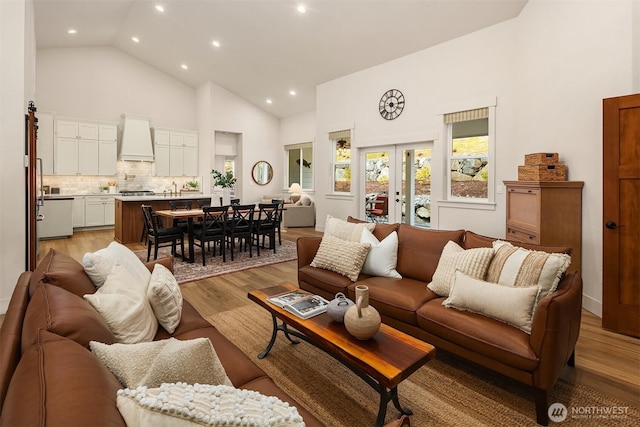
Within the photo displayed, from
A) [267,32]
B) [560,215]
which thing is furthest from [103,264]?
[267,32]

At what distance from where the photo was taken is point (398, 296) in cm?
243

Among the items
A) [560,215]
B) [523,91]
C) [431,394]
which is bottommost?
[431,394]

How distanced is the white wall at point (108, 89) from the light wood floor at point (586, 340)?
22.8 feet

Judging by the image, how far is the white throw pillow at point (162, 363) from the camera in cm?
90

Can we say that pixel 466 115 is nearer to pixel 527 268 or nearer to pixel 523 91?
pixel 523 91

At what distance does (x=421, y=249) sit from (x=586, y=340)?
1494 millimetres

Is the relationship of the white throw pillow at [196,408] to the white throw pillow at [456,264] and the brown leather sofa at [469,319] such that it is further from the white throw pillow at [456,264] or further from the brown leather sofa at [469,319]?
the white throw pillow at [456,264]

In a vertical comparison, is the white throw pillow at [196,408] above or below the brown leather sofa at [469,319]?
above

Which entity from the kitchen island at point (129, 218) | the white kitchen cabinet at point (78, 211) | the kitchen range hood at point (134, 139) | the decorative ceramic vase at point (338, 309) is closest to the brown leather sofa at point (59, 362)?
the decorative ceramic vase at point (338, 309)

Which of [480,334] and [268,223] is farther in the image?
[268,223]

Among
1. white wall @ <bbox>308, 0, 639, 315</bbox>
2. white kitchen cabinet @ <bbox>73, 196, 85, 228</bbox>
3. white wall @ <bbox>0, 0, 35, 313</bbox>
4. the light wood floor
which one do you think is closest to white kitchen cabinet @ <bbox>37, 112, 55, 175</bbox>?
white kitchen cabinet @ <bbox>73, 196, 85, 228</bbox>

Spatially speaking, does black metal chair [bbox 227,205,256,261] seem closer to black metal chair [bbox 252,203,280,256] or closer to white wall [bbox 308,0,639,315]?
black metal chair [bbox 252,203,280,256]

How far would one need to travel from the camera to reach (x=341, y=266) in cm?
290

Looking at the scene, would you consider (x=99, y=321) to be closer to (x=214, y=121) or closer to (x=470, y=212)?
(x=470, y=212)
